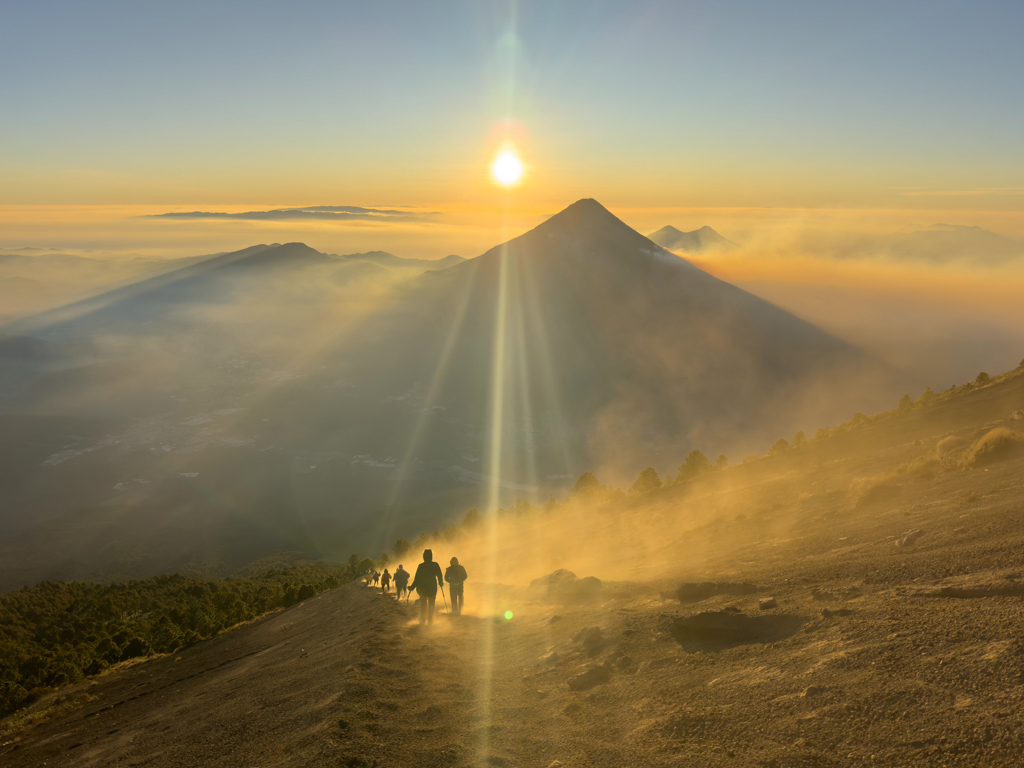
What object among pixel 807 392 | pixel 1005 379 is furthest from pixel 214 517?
pixel 807 392

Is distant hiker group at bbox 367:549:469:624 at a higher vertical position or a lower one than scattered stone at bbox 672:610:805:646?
lower

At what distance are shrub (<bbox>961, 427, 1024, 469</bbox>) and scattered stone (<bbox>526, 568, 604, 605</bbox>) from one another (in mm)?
11316

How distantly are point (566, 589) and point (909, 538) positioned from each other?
25.1 feet

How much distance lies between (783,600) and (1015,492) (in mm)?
7001

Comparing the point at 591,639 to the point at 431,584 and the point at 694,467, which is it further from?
the point at 694,467

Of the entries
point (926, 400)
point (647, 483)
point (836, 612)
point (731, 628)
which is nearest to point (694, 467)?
point (647, 483)

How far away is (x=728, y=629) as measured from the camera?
9.29 metres

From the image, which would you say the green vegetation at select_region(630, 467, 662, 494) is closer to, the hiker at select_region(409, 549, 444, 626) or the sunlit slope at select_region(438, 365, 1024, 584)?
the sunlit slope at select_region(438, 365, 1024, 584)

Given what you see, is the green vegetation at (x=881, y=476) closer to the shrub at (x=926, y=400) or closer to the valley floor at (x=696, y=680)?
the shrub at (x=926, y=400)

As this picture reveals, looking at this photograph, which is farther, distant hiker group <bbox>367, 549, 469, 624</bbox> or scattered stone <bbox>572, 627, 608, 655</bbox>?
distant hiker group <bbox>367, 549, 469, 624</bbox>

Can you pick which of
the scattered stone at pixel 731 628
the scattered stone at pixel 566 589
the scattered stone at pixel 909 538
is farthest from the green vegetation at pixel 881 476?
the scattered stone at pixel 731 628

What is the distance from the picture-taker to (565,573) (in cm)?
1669

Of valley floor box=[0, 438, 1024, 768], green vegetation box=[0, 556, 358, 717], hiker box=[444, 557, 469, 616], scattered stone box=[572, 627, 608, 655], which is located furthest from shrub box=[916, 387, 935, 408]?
green vegetation box=[0, 556, 358, 717]

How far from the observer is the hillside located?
623cm
